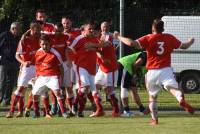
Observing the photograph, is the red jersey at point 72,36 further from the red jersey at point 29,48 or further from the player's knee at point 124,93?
the player's knee at point 124,93

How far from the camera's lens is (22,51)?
1730 cm

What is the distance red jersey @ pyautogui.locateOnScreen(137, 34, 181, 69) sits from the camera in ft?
49.5

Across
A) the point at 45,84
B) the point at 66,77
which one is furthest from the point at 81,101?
the point at 45,84

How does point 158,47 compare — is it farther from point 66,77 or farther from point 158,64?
point 66,77

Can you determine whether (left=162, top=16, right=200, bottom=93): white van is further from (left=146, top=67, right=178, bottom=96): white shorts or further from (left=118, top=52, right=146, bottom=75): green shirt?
(left=146, top=67, right=178, bottom=96): white shorts

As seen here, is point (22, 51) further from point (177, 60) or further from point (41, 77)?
point (177, 60)

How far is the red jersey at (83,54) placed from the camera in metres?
17.5

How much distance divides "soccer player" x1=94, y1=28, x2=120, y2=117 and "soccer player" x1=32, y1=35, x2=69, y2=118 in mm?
1341

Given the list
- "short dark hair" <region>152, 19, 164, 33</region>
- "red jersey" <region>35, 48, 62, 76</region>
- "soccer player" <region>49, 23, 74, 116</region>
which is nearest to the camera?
"short dark hair" <region>152, 19, 164, 33</region>

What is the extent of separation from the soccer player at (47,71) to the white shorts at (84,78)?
2.15 feet

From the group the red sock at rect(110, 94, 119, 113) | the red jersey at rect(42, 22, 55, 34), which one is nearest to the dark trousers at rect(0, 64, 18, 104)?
the red jersey at rect(42, 22, 55, 34)

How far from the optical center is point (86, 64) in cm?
1759

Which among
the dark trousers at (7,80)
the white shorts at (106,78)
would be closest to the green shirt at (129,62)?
the white shorts at (106,78)

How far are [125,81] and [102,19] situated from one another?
3.84 metres
